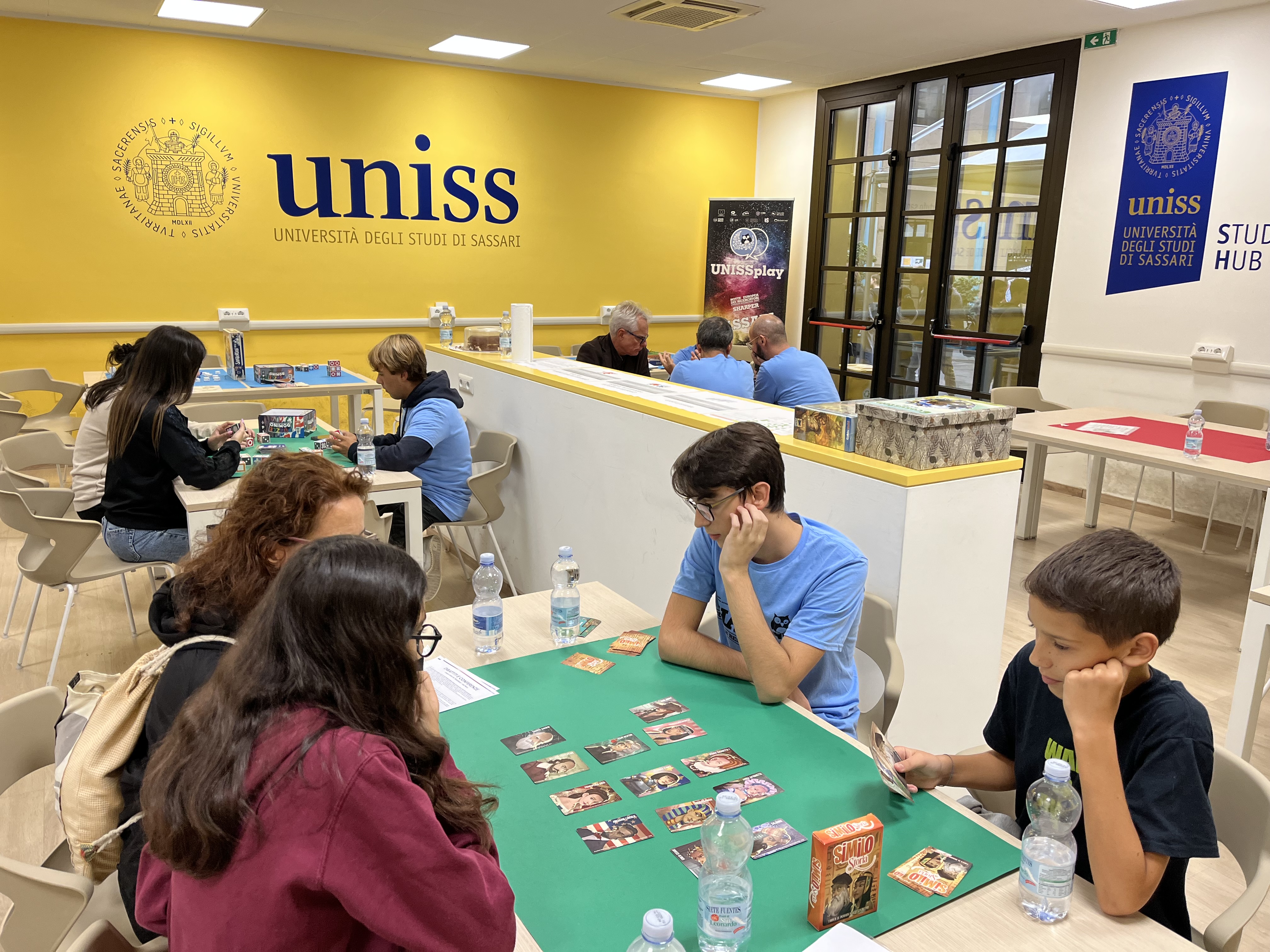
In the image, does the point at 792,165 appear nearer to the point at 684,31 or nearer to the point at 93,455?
the point at 684,31

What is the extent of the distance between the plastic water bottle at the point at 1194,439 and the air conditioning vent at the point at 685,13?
346 centimetres

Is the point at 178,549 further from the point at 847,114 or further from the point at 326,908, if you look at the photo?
the point at 847,114

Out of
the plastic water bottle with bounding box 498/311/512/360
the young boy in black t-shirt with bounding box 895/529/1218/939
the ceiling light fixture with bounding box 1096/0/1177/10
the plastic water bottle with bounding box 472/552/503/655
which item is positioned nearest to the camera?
the young boy in black t-shirt with bounding box 895/529/1218/939

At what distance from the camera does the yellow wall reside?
251 inches

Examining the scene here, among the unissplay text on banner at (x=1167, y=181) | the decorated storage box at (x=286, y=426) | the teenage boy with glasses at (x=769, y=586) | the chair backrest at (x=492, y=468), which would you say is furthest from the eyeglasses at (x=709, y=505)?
the unissplay text on banner at (x=1167, y=181)

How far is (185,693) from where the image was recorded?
1.39 meters

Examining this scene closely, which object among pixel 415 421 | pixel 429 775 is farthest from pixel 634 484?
pixel 429 775

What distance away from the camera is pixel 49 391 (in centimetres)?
628

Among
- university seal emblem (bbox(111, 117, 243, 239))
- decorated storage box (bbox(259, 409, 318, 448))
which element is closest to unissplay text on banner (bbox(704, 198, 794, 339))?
university seal emblem (bbox(111, 117, 243, 239))

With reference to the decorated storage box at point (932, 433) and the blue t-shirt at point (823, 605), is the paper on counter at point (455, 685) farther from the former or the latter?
the decorated storage box at point (932, 433)

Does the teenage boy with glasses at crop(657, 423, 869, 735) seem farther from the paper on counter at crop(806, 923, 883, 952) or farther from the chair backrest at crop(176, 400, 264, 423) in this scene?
the chair backrest at crop(176, 400, 264, 423)

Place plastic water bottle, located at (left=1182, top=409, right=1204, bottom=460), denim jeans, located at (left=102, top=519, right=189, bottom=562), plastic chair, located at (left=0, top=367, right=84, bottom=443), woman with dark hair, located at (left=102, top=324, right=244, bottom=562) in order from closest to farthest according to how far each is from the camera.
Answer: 1. woman with dark hair, located at (left=102, top=324, right=244, bottom=562)
2. denim jeans, located at (left=102, top=519, right=189, bottom=562)
3. plastic water bottle, located at (left=1182, top=409, right=1204, bottom=460)
4. plastic chair, located at (left=0, top=367, right=84, bottom=443)

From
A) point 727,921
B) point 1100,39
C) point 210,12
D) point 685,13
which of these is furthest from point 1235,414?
point 210,12

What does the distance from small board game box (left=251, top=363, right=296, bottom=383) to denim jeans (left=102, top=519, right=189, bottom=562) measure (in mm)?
2177
